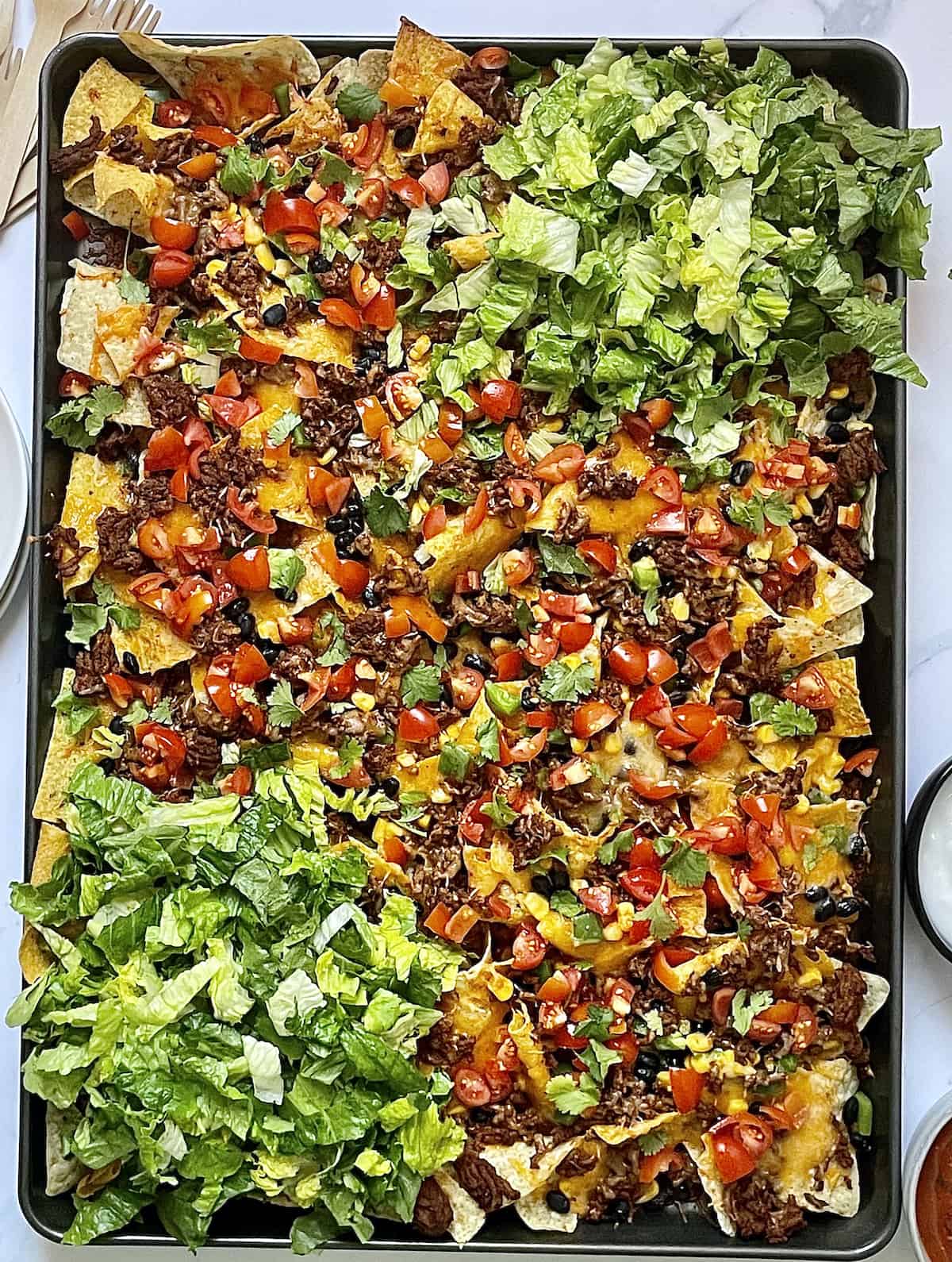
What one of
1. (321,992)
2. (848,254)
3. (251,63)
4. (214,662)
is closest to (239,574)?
(214,662)

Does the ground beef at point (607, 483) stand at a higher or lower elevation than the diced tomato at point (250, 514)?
higher

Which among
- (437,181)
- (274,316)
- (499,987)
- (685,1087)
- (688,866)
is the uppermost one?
(437,181)

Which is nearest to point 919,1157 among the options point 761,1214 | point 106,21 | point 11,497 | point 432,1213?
point 761,1214

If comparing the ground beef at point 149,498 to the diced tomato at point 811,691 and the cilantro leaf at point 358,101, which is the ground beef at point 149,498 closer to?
the cilantro leaf at point 358,101

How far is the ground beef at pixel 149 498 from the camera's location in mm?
3014

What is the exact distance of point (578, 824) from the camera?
9.87 feet

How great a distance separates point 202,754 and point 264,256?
108cm

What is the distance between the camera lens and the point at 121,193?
9.73 ft

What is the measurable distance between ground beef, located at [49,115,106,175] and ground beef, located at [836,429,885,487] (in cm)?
172

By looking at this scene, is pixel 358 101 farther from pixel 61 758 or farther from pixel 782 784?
pixel 782 784

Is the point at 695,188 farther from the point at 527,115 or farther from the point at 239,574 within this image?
the point at 239,574

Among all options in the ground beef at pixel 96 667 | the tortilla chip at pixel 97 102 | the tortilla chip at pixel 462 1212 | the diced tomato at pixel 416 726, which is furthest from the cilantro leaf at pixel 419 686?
the tortilla chip at pixel 97 102

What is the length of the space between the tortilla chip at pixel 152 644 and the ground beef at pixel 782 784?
1.22 meters

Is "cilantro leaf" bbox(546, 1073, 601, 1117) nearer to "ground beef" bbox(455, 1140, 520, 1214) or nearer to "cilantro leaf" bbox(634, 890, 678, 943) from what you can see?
"ground beef" bbox(455, 1140, 520, 1214)
